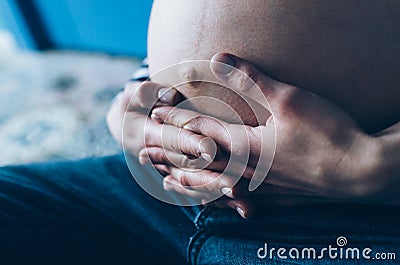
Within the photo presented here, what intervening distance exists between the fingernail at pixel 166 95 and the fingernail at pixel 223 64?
0.10m

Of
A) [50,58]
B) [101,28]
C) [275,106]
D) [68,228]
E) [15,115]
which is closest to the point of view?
[275,106]

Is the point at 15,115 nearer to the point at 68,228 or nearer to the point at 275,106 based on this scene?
the point at 68,228

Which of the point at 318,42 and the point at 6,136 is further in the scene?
the point at 6,136

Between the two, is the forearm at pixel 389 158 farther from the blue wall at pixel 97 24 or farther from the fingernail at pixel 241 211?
the blue wall at pixel 97 24

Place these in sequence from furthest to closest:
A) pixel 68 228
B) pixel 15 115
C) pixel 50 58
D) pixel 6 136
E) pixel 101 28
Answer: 1. pixel 50 58
2. pixel 101 28
3. pixel 15 115
4. pixel 6 136
5. pixel 68 228

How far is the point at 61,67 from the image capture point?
2.22m

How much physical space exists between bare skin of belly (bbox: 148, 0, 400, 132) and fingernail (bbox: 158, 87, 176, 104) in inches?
1.5

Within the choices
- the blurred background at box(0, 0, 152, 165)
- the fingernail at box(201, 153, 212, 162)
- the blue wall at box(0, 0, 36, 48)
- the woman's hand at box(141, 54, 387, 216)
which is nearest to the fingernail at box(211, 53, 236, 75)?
the woman's hand at box(141, 54, 387, 216)

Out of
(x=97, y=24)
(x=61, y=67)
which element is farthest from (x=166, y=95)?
(x=61, y=67)

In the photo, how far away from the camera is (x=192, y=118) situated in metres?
0.63

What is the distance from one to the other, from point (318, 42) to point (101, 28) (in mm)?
1664

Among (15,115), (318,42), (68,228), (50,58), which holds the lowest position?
(68,228)

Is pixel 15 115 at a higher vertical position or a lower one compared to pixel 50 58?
lower

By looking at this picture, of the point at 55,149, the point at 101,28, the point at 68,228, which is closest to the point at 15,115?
the point at 55,149
